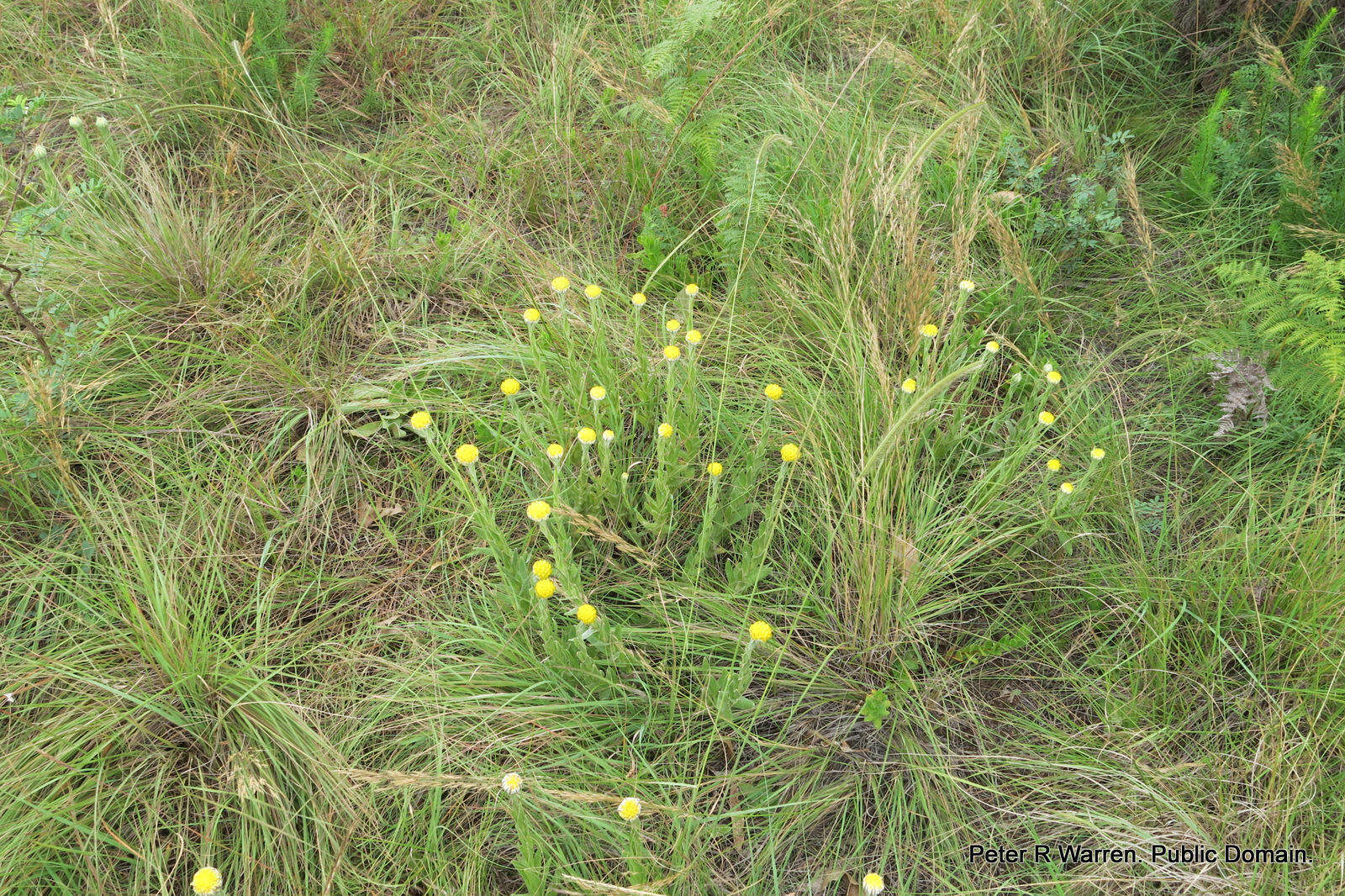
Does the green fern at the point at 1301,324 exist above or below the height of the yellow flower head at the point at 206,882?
above

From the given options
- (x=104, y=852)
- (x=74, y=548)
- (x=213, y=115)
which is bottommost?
(x=104, y=852)

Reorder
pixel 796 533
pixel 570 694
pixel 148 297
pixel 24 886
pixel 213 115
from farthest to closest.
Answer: pixel 213 115
pixel 148 297
pixel 796 533
pixel 570 694
pixel 24 886

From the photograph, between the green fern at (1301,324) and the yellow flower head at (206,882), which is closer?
the yellow flower head at (206,882)

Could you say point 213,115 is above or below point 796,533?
above

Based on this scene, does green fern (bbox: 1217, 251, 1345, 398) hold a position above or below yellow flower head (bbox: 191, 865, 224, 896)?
above

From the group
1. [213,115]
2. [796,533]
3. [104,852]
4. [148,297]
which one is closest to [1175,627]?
[796,533]

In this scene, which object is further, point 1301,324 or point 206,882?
point 1301,324

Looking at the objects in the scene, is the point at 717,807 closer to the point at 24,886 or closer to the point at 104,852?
the point at 104,852

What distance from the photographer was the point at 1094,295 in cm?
274

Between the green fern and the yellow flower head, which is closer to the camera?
the yellow flower head

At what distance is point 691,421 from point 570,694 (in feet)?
2.46

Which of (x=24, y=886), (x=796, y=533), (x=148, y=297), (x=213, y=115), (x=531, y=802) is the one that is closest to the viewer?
(x=24, y=886)

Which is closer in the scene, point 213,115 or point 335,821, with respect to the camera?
point 335,821

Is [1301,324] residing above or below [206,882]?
above
